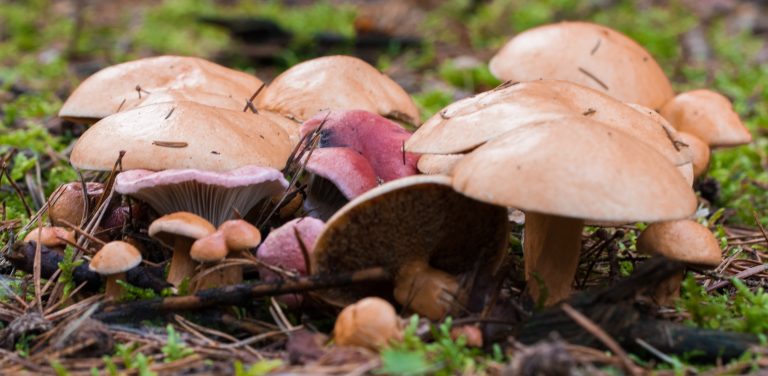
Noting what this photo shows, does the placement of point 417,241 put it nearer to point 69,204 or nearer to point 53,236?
point 53,236

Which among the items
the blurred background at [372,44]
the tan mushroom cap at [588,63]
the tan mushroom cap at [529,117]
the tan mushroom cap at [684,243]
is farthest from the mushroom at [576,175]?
the blurred background at [372,44]

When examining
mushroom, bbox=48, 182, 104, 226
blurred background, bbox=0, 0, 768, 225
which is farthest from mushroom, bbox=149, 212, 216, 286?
blurred background, bbox=0, 0, 768, 225

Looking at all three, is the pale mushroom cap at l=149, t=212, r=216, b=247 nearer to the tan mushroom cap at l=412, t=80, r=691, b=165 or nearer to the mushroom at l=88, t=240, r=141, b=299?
the mushroom at l=88, t=240, r=141, b=299

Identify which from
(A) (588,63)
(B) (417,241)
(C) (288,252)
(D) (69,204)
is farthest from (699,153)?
(D) (69,204)

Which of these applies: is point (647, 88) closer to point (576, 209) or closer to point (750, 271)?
point (750, 271)

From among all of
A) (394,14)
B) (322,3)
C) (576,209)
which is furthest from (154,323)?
(322,3)

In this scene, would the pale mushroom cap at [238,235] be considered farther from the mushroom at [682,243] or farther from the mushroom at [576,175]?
the mushroom at [682,243]
